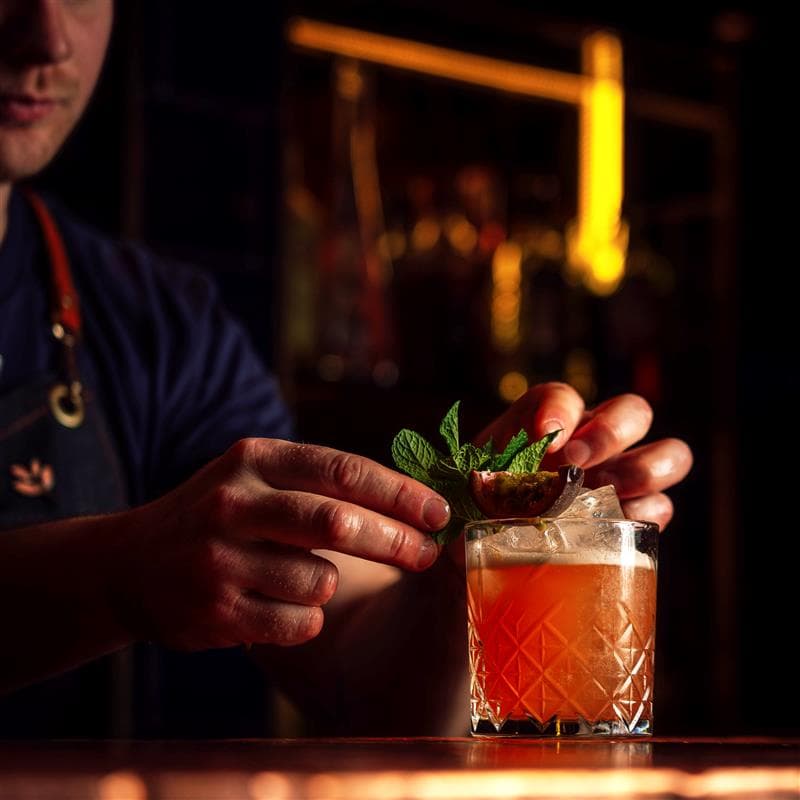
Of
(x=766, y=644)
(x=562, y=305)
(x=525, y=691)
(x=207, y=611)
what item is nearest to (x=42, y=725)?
(x=207, y=611)

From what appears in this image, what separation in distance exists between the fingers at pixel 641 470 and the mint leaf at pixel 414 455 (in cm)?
26

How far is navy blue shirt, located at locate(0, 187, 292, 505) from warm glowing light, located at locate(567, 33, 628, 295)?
1.60 meters

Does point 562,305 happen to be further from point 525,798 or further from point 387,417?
point 525,798

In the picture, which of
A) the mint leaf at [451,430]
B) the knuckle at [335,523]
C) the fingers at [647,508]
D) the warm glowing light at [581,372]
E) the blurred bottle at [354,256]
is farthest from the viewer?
the warm glowing light at [581,372]

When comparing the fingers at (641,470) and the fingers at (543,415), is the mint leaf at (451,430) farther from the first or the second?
the fingers at (641,470)

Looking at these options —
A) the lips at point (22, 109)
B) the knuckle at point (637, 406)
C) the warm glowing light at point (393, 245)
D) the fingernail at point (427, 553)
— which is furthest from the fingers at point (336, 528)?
the warm glowing light at point (393, 245)

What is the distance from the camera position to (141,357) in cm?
204

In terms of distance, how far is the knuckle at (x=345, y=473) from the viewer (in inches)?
43.4

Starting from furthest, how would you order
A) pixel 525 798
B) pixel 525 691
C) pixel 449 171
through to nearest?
pixel 449 171 < pixel 525 691 < pixel 525 798

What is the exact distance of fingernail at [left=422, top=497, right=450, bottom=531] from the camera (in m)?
1.10

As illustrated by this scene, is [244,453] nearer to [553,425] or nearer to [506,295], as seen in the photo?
[553,425]

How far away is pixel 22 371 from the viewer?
1933 millimetres

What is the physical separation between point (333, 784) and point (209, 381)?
4.73 feet

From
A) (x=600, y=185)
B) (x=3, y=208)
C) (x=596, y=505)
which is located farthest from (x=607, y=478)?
(x=600, y=185)
